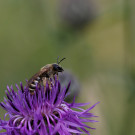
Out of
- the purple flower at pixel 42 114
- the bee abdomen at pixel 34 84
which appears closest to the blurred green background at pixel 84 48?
the purple flower at pixel 42 114

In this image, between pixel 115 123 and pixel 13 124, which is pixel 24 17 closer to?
pixel 115 123

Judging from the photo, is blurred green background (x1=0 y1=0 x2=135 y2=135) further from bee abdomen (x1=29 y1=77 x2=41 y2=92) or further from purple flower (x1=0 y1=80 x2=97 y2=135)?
bee abdomen (x1=29 y1=77 x2=41 y2=92)

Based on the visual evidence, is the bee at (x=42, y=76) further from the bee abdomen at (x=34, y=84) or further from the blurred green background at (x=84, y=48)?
the blurred green background at (x=84, y=48)

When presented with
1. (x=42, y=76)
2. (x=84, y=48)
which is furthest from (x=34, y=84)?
(x=84, y=48)

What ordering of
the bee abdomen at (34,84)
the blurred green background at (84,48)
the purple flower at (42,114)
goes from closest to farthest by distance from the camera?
1. the purple flower at (42,114)
2. the bee abdomen at (34,84)
3. the blurred green background at (84,48)

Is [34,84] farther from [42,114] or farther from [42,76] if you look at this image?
[42,114]

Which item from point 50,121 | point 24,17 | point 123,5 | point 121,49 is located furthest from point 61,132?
point 121,49
